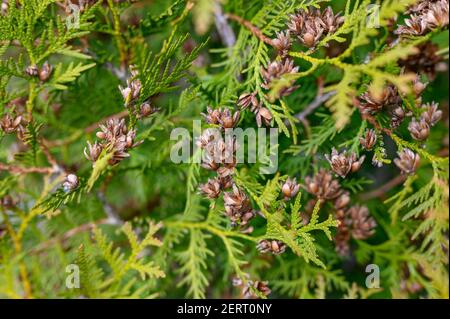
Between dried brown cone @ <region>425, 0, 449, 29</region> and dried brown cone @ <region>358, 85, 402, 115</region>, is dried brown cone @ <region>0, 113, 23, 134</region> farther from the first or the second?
dried brown cone @ <region>425, 0, 449, 29</region>

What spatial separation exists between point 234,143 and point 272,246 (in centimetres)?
23

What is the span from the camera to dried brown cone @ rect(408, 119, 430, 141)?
42.3 inches

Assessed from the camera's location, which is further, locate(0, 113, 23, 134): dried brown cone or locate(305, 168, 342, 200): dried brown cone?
locate(305, 168, 342, 200): dried brown cone

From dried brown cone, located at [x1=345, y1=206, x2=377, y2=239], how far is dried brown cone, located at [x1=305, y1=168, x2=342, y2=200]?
0.14 m

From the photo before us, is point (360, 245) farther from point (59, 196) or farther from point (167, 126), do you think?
point (59, 196)

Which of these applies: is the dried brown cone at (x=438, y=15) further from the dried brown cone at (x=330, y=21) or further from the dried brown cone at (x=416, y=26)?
the dried brown cone at (x=330, y=21)

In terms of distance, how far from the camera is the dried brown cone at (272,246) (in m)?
1.08

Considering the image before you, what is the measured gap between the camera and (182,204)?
1.51 metres

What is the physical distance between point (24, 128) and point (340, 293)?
1.02m

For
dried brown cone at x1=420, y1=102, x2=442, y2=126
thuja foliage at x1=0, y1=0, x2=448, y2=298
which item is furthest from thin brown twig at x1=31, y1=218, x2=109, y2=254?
dried brown cone at x1=420, y1=102, x2=442, y2=126

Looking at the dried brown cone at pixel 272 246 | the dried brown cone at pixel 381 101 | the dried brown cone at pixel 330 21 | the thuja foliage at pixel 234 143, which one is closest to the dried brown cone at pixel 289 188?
the thuja foliage at pixel 234 143

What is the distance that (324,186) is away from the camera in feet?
3.96

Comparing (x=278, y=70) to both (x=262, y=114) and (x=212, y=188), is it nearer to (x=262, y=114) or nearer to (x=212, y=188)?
(x=262, y=114)
